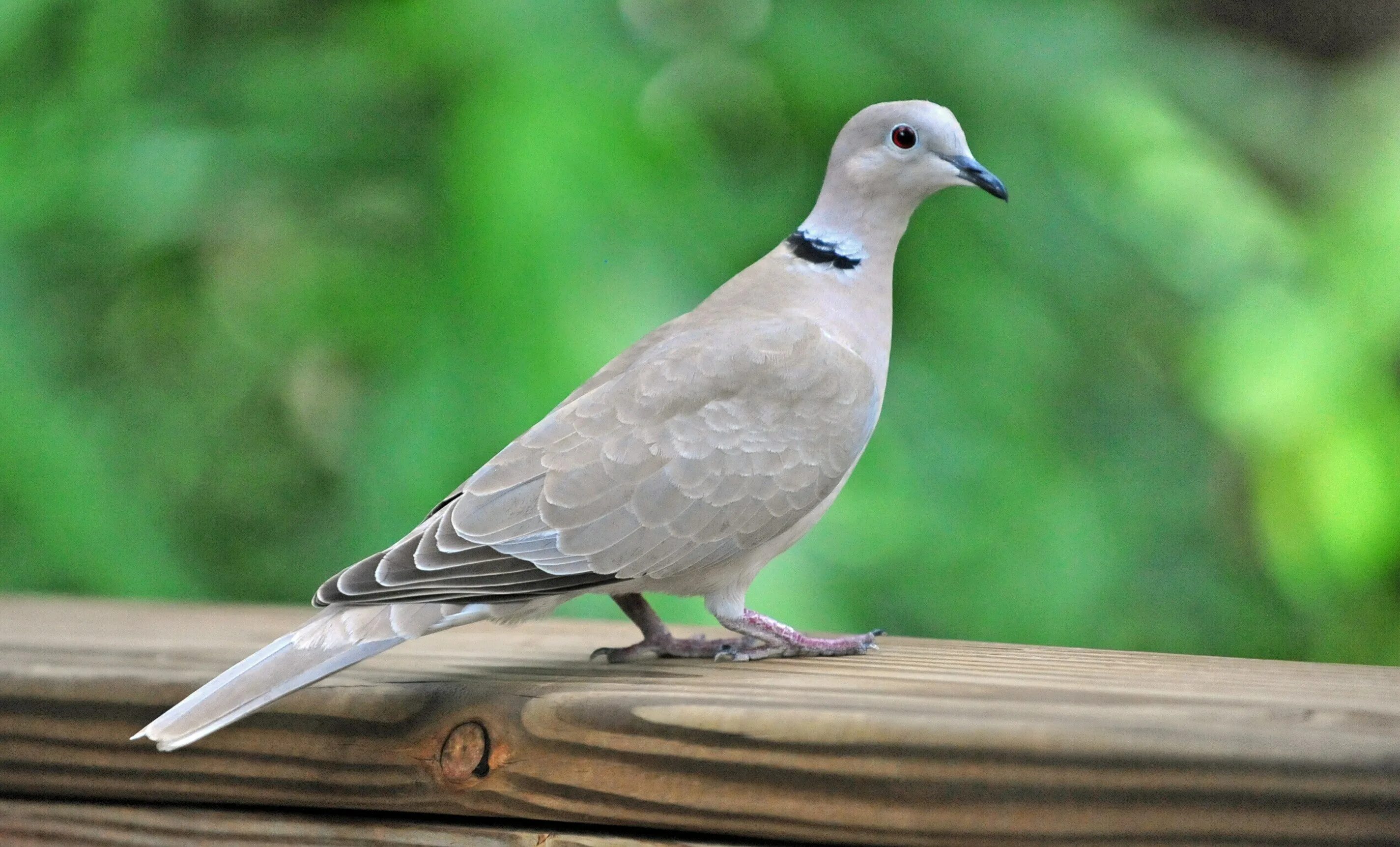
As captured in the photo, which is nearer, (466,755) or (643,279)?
(466,755)

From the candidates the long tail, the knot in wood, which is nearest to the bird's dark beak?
the long tail

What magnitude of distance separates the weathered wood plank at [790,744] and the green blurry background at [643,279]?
2.99ft

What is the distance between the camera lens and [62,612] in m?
2.13

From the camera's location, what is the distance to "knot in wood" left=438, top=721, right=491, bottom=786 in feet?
4.18

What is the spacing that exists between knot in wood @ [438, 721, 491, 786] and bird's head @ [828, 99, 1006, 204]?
3.12 feet

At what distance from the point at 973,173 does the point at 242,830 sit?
121 cm

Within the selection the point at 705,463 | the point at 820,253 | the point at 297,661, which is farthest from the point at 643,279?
the point at 297,661

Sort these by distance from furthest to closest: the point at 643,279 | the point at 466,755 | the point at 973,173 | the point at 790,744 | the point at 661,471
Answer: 1. the point at 643,279
2. the point at 973,173
3. the point at 661,471
4. the point at 466,755
5. the point at 790,744

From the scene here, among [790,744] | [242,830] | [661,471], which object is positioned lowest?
[242,830]

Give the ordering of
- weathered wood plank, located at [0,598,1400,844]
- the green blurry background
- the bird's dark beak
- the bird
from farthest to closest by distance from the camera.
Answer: the green blurry background < the bird's dark beak < the bird < weathered wood plank, located at [0,598,1400,844]

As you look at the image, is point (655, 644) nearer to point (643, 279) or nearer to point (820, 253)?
point (820, 253)

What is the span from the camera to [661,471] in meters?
1.64

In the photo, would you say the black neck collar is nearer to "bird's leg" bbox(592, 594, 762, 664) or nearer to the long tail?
"bird's leg" bbox(592, 594, 762, 664)

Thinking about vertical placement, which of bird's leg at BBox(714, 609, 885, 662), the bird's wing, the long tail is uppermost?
the bird's wing
